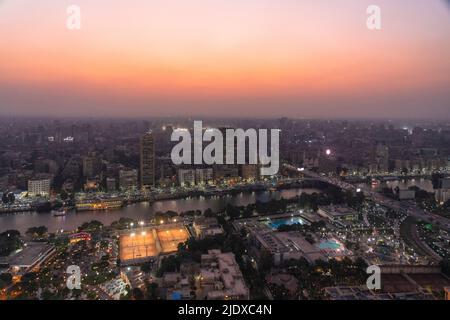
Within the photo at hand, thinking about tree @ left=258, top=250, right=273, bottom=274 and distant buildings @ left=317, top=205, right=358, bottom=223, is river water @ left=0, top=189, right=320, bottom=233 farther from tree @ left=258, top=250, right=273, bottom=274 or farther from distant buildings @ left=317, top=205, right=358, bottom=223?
tree @ left=258, top=250, right=273, bottom=274

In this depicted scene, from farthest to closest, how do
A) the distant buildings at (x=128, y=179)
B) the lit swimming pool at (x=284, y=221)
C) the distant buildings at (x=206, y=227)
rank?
the distant buildings at (x=128, y=179) < the lit swimming pool at (x=284, y=221) < the distant buildings at (x=206, y=227)

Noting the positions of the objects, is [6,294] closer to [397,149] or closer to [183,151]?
[183,151]

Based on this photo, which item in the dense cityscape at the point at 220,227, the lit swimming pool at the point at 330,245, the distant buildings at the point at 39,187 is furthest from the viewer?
the distant buildings at the point at 39,187

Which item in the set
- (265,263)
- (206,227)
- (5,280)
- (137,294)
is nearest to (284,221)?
(206,227)

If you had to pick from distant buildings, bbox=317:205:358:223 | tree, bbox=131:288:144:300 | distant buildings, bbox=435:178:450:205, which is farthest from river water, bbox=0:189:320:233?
distant buildings, bbox=435:178:450:205

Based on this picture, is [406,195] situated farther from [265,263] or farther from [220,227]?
[265,263]

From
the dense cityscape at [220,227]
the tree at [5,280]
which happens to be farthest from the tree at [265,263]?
the tree at [5,280]

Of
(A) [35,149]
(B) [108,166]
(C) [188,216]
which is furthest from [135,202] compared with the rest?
(A) [35,149]

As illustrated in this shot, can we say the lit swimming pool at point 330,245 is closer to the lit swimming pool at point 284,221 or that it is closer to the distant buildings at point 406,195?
the lit swimming pool at point 284,221
